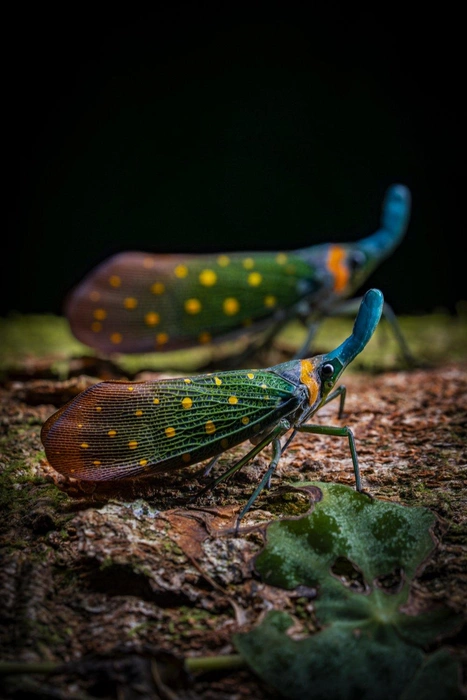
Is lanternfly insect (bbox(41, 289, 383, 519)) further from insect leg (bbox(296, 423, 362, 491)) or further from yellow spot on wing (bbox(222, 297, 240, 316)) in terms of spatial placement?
yellow spot on wing (bbox(222, 297, 240, 316))

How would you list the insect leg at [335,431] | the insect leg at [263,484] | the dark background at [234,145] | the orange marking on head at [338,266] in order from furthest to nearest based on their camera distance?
the dark background at [234,145], the orange marking on head at [338,266], the insect leg at [335,431], the insect leg at [263,484]

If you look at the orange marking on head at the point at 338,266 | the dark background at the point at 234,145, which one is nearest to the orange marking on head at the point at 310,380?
the orange marking on head at the point at 338,266

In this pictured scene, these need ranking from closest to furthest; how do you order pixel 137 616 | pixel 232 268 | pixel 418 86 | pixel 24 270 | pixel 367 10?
pixel 137 616 < pixel 232 268 < pixel 367 10 < pixel 418 86 < pixel 24 270

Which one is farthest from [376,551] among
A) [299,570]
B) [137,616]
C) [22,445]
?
[22,445]

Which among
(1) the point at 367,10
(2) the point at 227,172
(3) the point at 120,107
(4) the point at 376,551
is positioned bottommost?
(4) the point at 376,551

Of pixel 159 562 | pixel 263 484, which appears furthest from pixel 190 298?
pixel 159 562

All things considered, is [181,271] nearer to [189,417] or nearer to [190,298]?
[190,298]

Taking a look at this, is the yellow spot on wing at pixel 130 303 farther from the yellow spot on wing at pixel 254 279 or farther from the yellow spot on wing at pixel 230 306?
the yellow spot on wing at pixel 254 279

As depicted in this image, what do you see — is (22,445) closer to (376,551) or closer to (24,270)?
(376,551)
